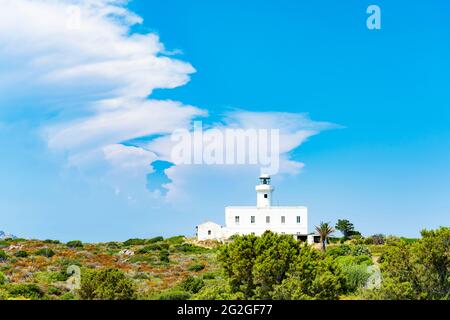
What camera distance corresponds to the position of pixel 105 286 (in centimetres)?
2077

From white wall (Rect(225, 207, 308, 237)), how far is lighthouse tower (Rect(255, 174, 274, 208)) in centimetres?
106

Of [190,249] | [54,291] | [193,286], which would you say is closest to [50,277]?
[54,291]

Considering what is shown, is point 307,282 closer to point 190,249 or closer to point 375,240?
point 190,249

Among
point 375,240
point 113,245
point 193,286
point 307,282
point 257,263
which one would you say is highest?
point 375,240

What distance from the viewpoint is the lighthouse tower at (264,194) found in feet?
221

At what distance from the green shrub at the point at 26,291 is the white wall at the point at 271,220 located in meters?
37.7

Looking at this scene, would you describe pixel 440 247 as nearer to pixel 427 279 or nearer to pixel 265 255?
pixel 427 279

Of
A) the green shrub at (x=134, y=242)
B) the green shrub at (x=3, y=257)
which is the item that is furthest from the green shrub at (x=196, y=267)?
the green shrub at (x=134, y=242)

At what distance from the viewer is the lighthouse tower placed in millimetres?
67256

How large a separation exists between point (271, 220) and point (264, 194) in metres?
3.27

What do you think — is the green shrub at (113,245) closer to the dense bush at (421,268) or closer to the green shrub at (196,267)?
the green shrub at (196,267)

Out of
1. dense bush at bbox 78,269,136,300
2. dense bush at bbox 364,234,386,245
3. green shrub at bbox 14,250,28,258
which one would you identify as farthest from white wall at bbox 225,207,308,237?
dense bush at bbox 78,269,136,300

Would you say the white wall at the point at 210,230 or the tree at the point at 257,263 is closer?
the tree at the point at 257,263
